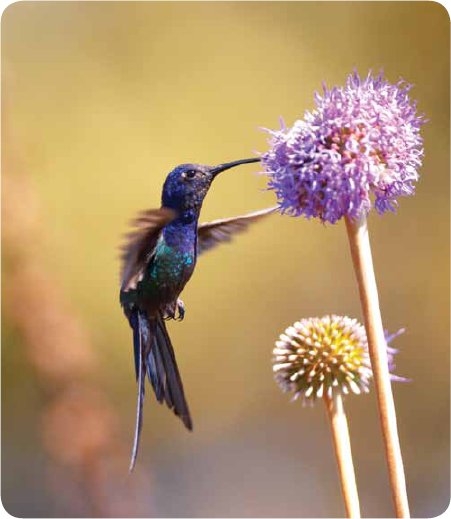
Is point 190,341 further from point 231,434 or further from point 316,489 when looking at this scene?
point 316,489

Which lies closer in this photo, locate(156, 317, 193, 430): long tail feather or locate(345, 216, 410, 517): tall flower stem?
locate(345, 216, 410, 517): tall flower stem

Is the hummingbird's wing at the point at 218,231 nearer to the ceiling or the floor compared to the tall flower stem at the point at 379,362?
nearer to the ceiling

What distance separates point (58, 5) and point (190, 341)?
244cm

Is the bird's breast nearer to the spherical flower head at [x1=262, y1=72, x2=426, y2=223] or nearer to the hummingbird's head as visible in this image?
the hummingbird's head

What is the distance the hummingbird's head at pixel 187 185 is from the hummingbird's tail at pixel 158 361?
328 mm

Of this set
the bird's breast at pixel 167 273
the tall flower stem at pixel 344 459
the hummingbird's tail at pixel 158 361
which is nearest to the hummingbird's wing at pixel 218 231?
→ the bird's breast at pixel 167 273

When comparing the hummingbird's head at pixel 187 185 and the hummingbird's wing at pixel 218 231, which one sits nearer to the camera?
the hummingbird's head at pixel 187 185

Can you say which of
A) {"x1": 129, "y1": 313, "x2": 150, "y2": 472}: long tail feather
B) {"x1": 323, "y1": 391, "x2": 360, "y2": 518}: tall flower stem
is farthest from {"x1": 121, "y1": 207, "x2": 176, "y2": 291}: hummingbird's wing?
{"x1": 323, "y1": 391, "x2": 360, "y2": 518}: tall flower stem

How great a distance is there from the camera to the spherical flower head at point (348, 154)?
1.43 metres

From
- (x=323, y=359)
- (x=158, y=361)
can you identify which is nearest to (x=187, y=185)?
(x=158, y=361)

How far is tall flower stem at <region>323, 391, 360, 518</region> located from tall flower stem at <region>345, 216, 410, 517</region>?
7 cm

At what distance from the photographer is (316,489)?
5047 mm

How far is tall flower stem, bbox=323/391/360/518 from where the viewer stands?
1253 millimetres

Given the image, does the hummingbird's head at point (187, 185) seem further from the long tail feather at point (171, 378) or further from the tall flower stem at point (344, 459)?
the tall flower stem at point (344, 459)
